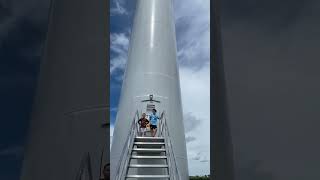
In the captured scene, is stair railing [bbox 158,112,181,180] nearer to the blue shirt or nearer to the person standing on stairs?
the blue shirt

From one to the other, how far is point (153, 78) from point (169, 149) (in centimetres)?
319

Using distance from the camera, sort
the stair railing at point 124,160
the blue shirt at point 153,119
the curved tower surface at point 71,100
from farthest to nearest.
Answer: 1. the blue shirt at point 153,119
2. the stair railing at point 124,160
3. the curved tower surface at point 71,100

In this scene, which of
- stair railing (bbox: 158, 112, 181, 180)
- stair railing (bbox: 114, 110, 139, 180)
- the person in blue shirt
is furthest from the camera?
the person in blue shirt

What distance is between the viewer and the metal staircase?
26.2ft

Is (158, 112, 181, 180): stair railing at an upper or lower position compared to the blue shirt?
lower

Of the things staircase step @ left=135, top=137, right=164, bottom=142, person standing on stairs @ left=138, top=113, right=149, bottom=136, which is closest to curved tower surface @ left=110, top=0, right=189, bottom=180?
person standing on stairs @ left=138, top=113, right=149, bottom=136

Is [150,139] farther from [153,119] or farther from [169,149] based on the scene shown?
[153,119]

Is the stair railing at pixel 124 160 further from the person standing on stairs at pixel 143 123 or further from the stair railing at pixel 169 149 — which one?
the stair railing at pixel 169 149

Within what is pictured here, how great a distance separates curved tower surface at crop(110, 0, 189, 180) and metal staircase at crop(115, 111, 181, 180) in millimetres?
691

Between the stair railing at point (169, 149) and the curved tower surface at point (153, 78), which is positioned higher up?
the curved tower surface at point (153, 78)

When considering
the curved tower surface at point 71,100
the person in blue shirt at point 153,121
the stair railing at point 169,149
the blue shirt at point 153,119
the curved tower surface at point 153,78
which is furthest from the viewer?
the curved tower surface at point 153,78

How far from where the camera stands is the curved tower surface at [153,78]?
1084 centimetres

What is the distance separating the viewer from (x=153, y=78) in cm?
1138

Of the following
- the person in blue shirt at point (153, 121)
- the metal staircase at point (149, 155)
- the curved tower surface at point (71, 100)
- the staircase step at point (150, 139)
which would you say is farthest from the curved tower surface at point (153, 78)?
the curved tower surface at point (71, 100)
